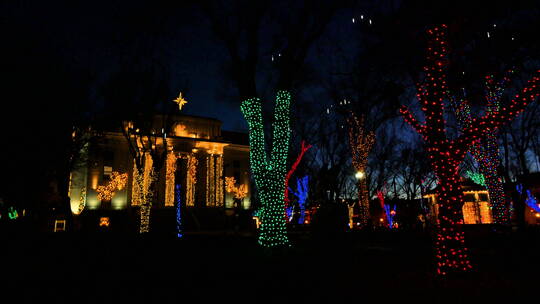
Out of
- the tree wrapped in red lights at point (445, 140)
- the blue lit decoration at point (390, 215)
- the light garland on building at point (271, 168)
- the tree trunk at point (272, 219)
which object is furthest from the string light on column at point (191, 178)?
the tree wrapped in red lights at point (445, 140)

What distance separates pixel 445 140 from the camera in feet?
26.4

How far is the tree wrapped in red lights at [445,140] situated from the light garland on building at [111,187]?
32.2 metres

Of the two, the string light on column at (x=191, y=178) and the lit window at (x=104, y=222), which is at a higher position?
the string light on column at (x=191, y=178)

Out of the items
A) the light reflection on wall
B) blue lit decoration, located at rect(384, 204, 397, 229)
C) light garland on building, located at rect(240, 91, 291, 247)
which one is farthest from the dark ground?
the light reflection on wall

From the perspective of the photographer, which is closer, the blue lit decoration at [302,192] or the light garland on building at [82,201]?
the blue lit decoration at [302,192]

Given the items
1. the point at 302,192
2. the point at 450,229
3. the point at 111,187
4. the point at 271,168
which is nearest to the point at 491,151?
the point at 271,168

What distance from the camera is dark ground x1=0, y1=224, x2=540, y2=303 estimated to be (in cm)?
574

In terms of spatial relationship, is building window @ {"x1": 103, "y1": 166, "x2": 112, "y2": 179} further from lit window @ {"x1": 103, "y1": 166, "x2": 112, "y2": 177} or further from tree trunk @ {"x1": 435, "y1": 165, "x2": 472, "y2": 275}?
tree trunk @ {"x1": 435, "y1": 165, "x2": 472, "y2": 275}

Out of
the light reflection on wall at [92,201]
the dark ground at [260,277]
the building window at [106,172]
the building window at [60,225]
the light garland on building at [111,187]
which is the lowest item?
the dark ground at [260,277]

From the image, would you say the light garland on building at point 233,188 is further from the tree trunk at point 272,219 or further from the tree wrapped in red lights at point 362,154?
the tree trunk at point 272,219

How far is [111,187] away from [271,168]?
27442 mm

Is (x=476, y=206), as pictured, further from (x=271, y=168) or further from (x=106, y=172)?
(x=106, y=172)

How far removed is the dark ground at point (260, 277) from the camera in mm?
5742

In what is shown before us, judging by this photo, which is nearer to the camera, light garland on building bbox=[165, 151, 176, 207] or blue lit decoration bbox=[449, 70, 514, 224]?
blue lit decoration bbox=[449, 70, 514, 224]
